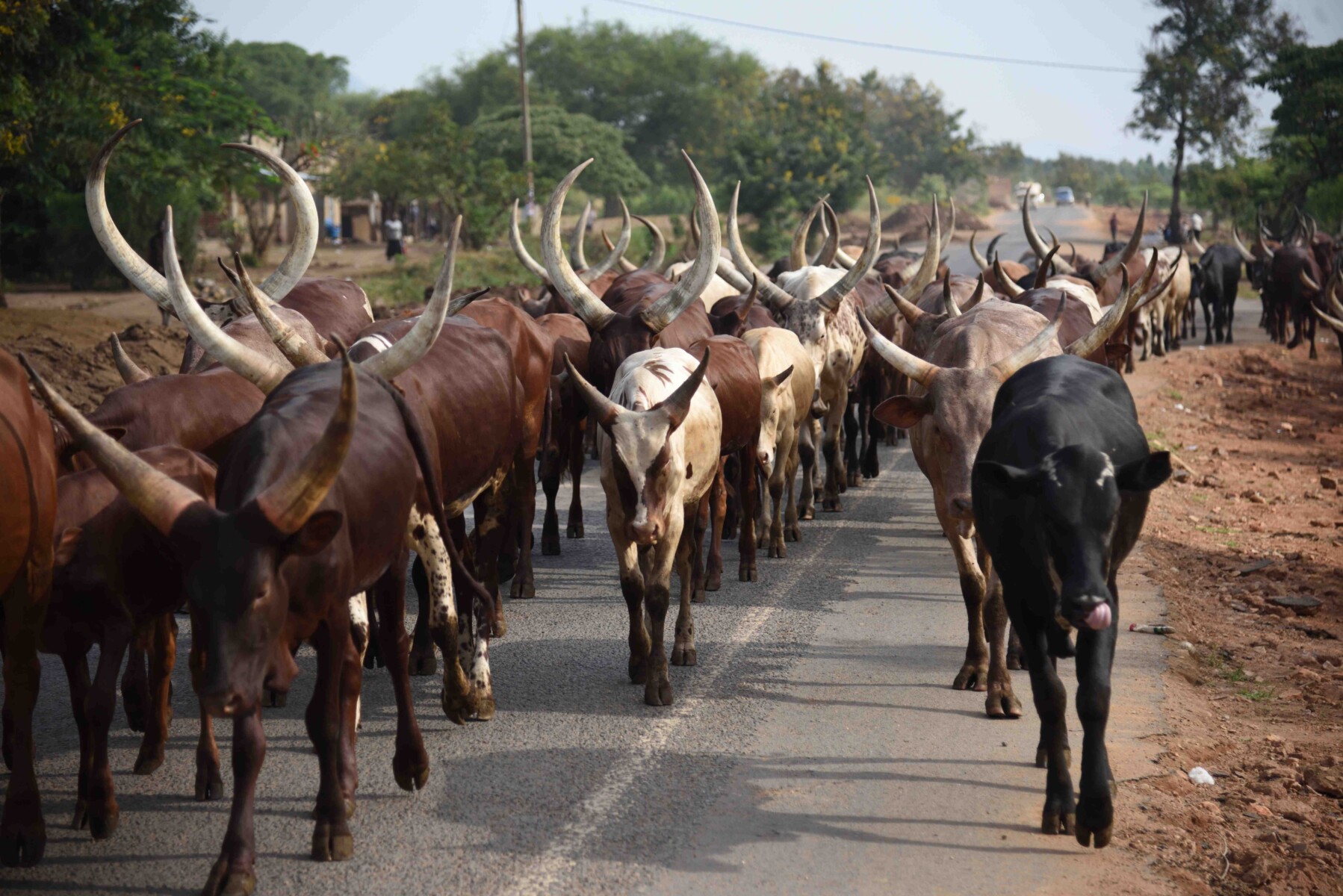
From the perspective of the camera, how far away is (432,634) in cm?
593

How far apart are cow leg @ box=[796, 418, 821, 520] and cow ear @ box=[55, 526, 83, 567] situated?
624 centimetres

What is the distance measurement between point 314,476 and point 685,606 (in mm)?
3144

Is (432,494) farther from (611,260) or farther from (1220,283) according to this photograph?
(1220,283)

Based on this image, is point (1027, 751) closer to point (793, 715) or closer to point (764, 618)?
point (793, 715)

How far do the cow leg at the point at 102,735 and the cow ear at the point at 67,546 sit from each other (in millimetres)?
325

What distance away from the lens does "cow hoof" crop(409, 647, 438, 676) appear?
7059 millimetres

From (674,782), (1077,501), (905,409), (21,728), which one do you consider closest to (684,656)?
(674,782)

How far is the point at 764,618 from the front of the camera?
26.3 feet

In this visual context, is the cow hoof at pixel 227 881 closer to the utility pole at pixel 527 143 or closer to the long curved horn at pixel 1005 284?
the long curved horn at pixel 1005 284

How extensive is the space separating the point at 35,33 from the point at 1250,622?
14.3 metres

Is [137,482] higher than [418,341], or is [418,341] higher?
[418,341]

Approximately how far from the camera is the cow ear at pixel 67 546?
515 cm

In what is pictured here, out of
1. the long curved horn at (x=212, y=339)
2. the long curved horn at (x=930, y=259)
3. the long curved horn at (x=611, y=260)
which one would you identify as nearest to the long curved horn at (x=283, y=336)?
the long curved horn at (x=212, y=339)

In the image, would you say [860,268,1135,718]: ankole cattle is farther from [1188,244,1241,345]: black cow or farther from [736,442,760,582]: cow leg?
[1188,244,1241,345]: black cow
